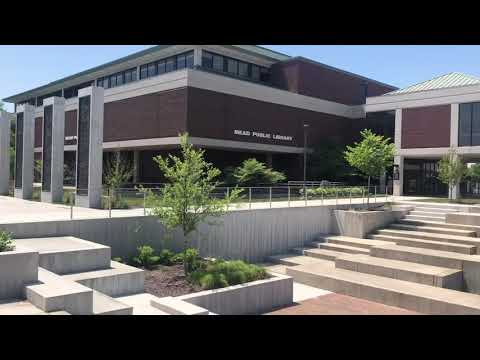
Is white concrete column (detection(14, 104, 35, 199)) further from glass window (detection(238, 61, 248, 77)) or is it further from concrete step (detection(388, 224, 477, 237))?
glass window (detection(238, 61, 248, 77))

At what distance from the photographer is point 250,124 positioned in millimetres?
37344

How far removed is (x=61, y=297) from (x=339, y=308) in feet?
26.4

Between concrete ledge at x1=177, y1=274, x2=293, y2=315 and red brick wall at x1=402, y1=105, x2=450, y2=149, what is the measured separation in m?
27.2

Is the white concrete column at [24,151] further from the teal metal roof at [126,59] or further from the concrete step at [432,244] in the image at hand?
the concrete step at [432,244]

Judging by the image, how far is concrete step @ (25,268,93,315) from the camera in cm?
683

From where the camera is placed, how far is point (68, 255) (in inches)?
416

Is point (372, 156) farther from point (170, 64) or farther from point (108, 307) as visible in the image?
point (170, 64)

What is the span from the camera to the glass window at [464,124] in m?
33.2

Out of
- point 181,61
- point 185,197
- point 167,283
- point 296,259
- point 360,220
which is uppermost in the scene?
point 181,61

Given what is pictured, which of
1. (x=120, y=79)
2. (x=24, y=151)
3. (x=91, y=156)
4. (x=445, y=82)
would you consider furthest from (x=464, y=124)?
(x=120, y=79)

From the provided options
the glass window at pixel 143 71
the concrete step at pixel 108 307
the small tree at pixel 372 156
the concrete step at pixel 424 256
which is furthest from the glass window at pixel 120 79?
the concrete step at pixel 108 307

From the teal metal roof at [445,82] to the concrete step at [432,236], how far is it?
19423mm

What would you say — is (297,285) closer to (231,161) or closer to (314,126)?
(231,161)
